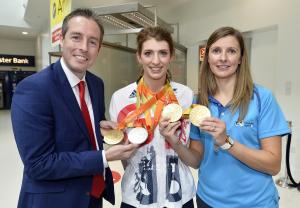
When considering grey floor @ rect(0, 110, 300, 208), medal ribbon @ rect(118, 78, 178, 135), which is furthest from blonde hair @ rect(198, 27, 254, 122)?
grey floor @ rect(0, 110, 300, 208)

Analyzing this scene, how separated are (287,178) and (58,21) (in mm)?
3990

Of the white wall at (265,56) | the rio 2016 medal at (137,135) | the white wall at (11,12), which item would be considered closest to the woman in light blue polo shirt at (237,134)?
the rio 2016 medal at (137,135)

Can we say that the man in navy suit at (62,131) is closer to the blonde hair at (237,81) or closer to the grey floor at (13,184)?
the blonde hair at (237,81)

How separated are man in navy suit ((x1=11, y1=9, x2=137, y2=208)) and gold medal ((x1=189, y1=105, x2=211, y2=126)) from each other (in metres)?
0.34

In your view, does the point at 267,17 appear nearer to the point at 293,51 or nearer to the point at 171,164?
the point at 293,51

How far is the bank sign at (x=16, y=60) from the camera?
15.3 m

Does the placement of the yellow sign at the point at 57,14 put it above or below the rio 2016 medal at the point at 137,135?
above

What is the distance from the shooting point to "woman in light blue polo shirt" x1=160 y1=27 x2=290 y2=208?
1322mm

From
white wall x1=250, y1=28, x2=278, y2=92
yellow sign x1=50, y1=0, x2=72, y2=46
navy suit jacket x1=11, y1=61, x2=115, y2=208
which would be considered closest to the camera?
navy suit jacket x1=11, y1=61, x2=115, y2=208

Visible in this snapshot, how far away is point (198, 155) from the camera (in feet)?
5.25

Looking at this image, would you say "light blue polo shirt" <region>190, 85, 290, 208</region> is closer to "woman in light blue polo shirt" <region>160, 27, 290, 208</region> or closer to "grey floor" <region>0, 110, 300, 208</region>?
"woman in light blue polo shirt" <region>160, 27, 290, 208</region>

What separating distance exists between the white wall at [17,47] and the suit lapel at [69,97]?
16.2 metres

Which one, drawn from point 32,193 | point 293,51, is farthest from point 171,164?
point 293,51

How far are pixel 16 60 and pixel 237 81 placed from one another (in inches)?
654
